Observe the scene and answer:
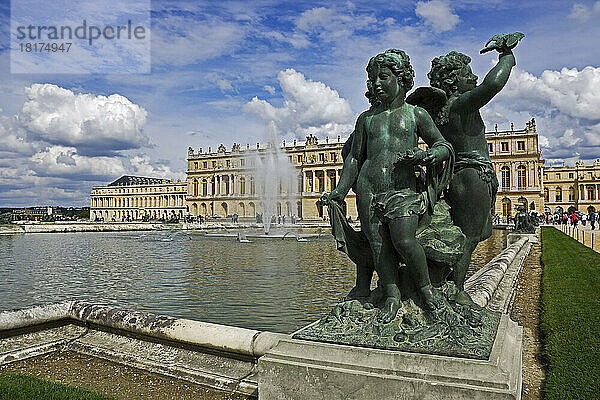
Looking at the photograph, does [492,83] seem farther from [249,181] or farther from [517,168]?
[249,181]

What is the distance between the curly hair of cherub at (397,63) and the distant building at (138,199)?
103 m

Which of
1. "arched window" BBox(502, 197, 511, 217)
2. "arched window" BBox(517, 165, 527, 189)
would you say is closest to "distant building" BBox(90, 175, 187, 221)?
"arched window" BBox(502, 197, 511, 217)

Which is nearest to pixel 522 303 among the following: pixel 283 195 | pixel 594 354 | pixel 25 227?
pixel 594 354

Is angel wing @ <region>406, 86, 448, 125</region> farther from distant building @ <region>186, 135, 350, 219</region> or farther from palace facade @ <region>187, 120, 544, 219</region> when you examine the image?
distant building @ <region>186, 135, 350, 219</region>

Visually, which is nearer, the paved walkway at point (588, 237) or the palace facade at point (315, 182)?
the paved walkway at point (588, 237)

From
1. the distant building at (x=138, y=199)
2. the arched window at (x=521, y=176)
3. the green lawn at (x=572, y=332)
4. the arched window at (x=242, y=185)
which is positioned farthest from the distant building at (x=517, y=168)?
the distant building at (x=138, y=199)

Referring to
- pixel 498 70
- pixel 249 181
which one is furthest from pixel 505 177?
pixel 498 70

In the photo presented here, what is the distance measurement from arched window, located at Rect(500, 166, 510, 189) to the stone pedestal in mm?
71724

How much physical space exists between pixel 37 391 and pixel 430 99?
3.78m

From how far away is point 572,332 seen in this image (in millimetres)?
5164

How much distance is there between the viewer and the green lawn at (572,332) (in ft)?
11.9

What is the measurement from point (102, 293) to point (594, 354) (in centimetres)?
850

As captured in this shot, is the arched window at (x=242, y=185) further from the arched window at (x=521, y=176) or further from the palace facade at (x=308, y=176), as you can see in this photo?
the arched window at (x=521, y=176)

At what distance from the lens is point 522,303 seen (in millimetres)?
7410
